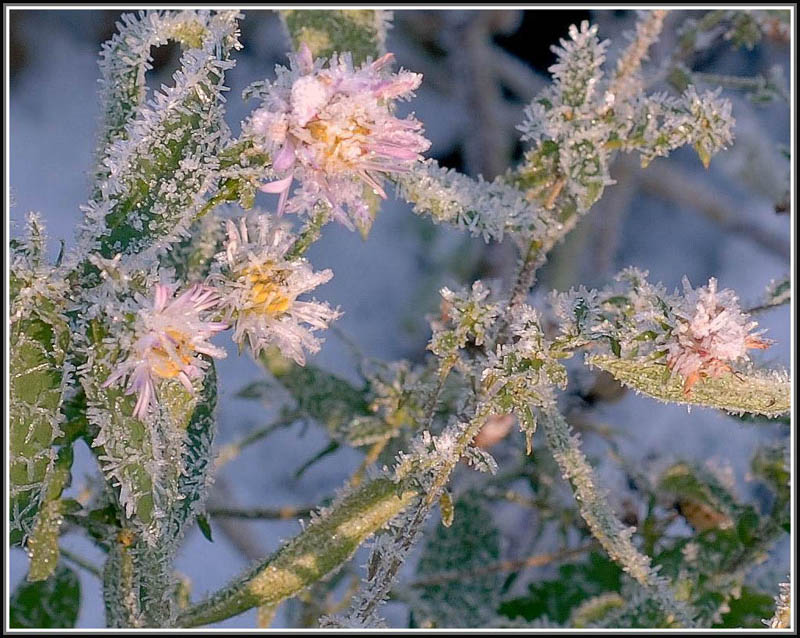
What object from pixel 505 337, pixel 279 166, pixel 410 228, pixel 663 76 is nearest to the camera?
pixel 279 166

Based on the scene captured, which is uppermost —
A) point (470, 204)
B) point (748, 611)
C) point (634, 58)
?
point (634, 58)

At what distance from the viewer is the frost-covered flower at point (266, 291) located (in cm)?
52

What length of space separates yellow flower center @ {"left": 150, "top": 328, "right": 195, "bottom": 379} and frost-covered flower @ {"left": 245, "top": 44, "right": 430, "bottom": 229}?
86 mm

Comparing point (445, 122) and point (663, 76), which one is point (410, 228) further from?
point (663, 76)

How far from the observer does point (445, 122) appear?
57.4 inches

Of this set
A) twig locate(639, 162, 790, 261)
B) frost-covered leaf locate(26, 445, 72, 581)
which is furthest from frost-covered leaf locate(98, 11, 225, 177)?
twig locate(639, 162, 790, 261)

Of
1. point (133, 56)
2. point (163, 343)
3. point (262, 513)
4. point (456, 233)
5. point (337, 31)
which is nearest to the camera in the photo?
point (163, 343)

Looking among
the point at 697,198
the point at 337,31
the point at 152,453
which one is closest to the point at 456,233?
the point at 697,198

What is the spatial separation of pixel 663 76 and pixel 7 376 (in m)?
0.57

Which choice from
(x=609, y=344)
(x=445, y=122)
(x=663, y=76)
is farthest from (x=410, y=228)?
(x=609, y=344)

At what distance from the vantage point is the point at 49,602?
76 cm

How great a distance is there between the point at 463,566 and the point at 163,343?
0.49 meters

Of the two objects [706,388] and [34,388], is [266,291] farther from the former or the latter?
[706,388]

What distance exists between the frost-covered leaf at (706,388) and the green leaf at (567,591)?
0.36m
